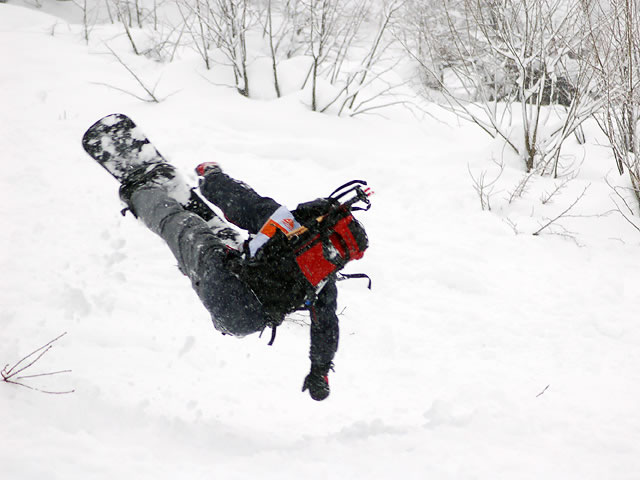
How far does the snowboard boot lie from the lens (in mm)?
2588

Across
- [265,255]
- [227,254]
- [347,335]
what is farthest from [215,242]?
[347,335]

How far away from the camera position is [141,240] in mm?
3574

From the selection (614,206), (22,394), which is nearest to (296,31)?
(614,206)

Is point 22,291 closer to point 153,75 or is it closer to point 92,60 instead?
point 153,75

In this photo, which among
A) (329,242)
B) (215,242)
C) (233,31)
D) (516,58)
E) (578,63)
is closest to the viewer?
(329,242)

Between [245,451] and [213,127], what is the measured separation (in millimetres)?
3996

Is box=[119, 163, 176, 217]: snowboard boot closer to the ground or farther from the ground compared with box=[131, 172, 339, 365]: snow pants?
farther from the ground

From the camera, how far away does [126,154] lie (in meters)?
2.78

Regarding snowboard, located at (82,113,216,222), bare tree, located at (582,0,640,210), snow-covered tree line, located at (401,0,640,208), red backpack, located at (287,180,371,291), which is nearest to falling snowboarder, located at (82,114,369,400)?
red backpack, located at (287,180,371,291)

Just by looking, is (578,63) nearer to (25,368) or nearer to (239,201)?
(239,201)

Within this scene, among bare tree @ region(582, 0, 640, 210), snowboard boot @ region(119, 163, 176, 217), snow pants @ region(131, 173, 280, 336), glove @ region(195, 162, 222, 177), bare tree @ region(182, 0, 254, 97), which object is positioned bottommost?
snow pants @ region(131, 173, 280, 336)

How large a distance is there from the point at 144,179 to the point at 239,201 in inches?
25.5

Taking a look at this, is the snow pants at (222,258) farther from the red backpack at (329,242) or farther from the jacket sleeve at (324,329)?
the red backpack at (329,242)

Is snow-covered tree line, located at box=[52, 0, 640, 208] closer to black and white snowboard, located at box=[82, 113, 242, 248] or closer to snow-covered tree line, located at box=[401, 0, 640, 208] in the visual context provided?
snow-covered tree line, located at box=[401, 0, 640, 208]
